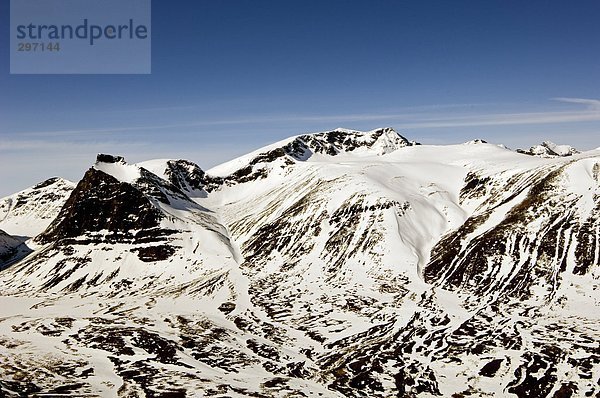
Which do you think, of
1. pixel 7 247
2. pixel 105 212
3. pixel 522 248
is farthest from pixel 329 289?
pixel 7 247

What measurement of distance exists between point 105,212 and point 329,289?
10094 cm

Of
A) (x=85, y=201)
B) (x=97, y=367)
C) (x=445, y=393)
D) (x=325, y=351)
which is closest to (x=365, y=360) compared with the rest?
(x=325, y=351)

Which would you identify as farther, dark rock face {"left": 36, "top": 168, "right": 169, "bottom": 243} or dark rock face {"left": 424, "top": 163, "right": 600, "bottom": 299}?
dark rock face {"left": 36, "top": 168, "right": 169, "bottom": 243}

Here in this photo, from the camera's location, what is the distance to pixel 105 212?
155750mm

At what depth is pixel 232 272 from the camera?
120750 millimetres

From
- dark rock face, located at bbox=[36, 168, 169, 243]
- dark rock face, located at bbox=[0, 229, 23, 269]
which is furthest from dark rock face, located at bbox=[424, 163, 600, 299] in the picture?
dark rock face, located at bbox=[0, 229, 23, 269]

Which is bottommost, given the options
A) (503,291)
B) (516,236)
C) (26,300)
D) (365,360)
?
(26,300)

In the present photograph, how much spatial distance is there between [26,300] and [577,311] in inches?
5247

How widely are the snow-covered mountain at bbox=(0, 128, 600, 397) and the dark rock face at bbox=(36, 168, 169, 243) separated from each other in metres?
0.59

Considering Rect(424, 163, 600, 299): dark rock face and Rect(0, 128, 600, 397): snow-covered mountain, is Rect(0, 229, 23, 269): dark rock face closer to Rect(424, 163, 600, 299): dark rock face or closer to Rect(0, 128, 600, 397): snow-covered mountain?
Rect(0, 128, 600, 397): snow-covered mountain

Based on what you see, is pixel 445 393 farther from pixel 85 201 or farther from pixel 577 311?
pixel 85 201

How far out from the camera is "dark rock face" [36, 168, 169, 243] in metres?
150

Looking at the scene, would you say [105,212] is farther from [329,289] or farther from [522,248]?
[522,248]

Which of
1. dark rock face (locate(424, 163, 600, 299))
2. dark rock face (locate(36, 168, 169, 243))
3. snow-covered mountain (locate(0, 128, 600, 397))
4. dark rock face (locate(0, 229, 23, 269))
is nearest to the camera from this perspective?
snow-covered mountain (locate(0, 128, 600, 397))
